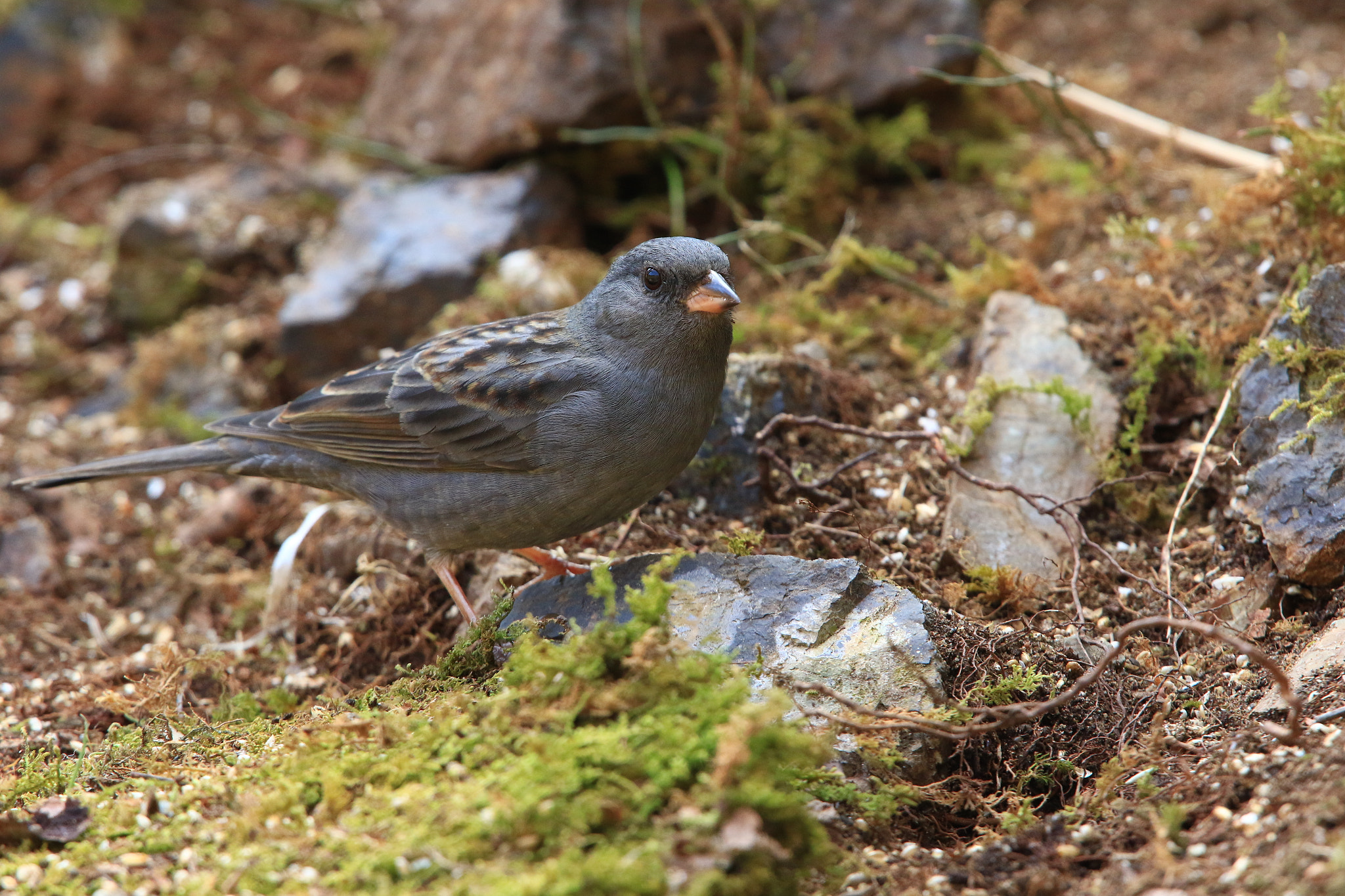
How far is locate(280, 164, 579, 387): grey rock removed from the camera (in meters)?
6.32

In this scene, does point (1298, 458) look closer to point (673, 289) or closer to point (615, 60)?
point (673, 289)

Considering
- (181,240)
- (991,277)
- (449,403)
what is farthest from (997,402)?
(181,240)

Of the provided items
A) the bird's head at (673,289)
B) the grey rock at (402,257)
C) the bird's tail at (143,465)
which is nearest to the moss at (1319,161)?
the bird's head at (673,289)

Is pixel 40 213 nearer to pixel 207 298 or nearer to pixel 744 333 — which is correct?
pixel 207 298

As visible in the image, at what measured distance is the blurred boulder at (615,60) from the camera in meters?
6.57

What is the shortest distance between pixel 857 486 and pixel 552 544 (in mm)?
1328

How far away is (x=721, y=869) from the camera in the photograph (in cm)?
262

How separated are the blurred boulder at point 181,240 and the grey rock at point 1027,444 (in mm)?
4452

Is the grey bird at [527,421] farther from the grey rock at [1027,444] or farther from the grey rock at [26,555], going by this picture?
the grey rock at [1027,444]

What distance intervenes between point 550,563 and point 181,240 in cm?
397

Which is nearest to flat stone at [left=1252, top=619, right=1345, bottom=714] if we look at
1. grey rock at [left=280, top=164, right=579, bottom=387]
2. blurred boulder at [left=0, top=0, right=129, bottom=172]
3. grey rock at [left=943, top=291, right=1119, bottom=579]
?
grey rock at [left=943, top=291, right=1119, bottom=579]

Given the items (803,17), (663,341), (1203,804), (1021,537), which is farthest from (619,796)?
(803,17)

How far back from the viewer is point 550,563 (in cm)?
466

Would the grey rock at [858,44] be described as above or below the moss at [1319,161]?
above
